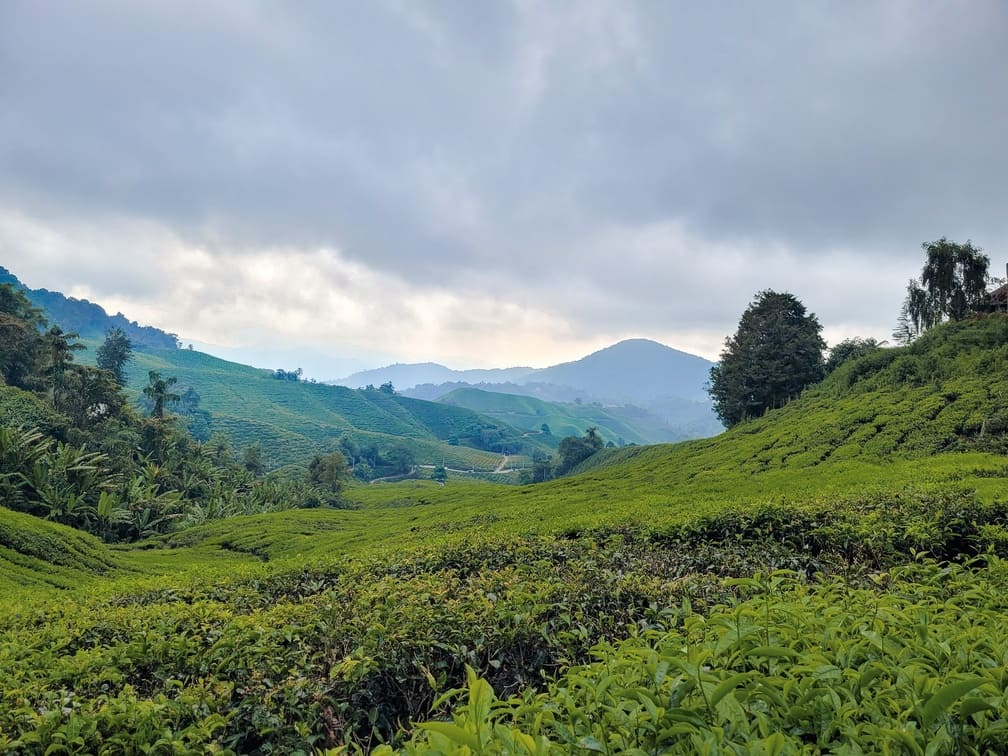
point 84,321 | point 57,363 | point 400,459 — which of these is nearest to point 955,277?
point 57,363

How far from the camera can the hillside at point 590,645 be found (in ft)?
5.89

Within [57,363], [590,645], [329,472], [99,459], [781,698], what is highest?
[57,363]

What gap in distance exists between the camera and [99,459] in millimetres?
25891

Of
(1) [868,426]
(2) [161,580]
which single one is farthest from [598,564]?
(1) [868,426]

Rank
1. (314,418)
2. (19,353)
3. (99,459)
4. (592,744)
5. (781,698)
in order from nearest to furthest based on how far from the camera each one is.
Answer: (592,744) → (781,698) → (99,459) → (19,353) → (314,418)

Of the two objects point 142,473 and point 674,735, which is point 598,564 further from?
point 142,473

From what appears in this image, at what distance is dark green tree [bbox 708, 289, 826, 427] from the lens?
120 ft

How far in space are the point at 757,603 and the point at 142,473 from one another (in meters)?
37.7

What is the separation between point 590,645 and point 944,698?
7.80 feet

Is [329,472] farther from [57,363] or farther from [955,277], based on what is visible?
[955,277]

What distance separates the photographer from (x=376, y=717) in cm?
316

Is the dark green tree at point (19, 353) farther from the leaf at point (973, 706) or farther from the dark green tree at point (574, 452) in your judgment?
the dark green tree at point (574, 452)

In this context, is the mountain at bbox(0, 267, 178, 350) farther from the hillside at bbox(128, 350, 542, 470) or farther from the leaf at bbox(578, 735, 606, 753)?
the leaf at bbox(578, 735, 606, 753)

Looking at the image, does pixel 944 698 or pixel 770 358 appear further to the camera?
pixel 770 358
